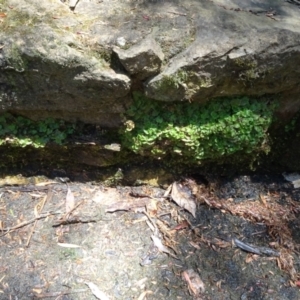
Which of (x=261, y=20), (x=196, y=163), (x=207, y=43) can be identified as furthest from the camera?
(x=196, y=163)

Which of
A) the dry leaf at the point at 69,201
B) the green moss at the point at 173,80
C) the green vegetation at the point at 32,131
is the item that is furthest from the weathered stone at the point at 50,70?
the dry leaf at the point at 69,201

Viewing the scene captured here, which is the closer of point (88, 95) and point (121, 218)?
point (88, 95)

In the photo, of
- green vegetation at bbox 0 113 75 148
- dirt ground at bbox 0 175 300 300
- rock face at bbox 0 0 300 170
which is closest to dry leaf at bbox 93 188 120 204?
dirt ground at bbox 0 175 300 300

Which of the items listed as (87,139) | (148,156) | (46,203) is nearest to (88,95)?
(87,139)

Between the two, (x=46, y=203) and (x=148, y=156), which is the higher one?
(x=148, y=156)

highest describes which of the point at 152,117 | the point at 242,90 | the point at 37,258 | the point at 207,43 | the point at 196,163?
the point at 207,43

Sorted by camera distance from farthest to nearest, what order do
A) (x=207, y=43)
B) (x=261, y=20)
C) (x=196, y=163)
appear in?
1. (x=196, y=163)
2. (x=261, y=20)
3. (x=207, y=43)

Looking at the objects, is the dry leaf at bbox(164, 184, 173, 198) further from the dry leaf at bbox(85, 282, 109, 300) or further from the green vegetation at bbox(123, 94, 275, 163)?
the dry leaf at bbox(85, 282, 109, 300)

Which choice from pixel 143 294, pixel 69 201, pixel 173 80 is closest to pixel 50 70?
pixel 173 80

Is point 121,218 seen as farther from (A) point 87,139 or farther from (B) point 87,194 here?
(A) point 87,139
